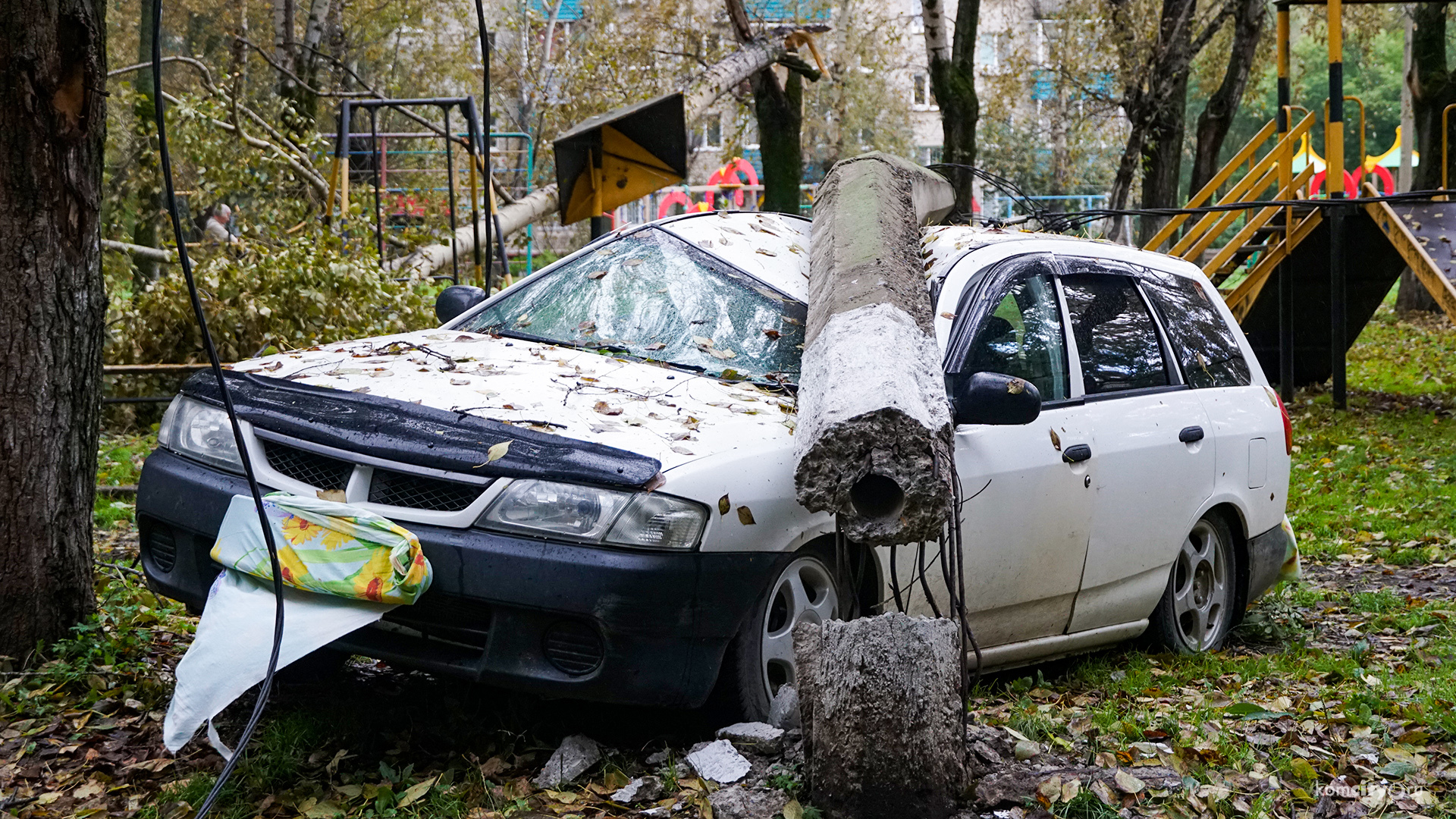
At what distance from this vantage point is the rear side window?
18.4 feet

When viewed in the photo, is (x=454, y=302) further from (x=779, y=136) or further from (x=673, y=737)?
(x=779, y=136)

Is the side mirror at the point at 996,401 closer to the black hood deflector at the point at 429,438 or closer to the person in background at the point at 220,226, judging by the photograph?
the black hood deflector at the point at 429,438

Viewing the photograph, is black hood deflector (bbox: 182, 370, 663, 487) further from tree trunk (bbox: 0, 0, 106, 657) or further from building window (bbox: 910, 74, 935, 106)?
building window (bbox: 910, 74, 935, 106)

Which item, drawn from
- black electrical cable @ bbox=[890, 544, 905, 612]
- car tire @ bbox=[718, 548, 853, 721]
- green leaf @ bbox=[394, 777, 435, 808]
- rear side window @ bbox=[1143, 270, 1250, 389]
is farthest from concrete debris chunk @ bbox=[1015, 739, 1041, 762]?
rear side window @ bbox=[1143, 270, 1250, 389]

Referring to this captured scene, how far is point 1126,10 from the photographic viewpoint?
1973cm

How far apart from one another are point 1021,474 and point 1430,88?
1704 centimetres

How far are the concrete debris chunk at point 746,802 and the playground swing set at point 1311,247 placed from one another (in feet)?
31.3

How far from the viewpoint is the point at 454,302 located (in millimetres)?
5422

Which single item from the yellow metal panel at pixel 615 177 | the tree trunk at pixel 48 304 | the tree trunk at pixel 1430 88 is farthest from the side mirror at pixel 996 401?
the tree trunk at pixel 1430 88

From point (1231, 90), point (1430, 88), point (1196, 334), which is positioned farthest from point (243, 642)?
point (1430, 88)

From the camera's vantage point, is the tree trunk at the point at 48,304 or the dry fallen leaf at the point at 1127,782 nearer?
the dry fallen leaf at the point at 1127,782

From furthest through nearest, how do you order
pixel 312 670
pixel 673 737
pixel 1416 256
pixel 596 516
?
pixel 1416 256, pixel 312 670, pixel 673 737, pixel 596 516

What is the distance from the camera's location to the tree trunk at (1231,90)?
59.5ft

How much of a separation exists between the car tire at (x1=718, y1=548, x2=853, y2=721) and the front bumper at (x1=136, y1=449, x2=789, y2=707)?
0.10m
